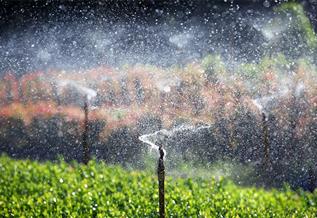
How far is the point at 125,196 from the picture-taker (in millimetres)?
5020

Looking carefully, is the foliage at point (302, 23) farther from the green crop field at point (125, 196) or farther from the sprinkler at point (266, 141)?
the green crop field at point (125, 196)

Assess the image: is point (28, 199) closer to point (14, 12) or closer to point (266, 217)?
point (266, 217)

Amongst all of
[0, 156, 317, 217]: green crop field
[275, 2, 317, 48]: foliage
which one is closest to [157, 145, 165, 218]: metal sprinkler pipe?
[0, 156, 317, 217]: green crop field

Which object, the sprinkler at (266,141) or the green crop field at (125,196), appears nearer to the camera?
the green crop field at (125,196)

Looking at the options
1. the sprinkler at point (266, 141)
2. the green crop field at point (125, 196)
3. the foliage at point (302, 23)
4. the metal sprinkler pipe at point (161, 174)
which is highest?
the metal sprinkler pipe at point (161, 174)

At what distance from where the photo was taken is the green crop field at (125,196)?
4668 mm

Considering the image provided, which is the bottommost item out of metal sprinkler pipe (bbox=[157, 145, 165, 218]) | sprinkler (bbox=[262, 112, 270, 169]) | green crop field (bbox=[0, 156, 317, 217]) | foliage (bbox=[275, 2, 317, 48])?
sprinkler (bbox=[262, 112, 270, 169])

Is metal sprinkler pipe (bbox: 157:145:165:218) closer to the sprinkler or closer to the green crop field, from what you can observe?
the green crop field

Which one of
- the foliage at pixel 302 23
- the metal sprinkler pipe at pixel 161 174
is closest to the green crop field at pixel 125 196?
the metal sprinkler pipe at pixel 161 174

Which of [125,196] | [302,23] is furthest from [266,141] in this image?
[302,23]

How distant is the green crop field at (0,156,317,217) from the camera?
→ 4668 mm

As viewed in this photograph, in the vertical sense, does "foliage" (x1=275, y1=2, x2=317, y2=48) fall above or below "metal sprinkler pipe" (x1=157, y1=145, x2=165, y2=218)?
below

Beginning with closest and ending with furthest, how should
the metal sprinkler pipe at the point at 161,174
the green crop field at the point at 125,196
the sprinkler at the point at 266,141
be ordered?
the metal sprinkler pipe at the point at 161,174
the green crop field at the point at 125,196
the sprinkler at the point at 266,141

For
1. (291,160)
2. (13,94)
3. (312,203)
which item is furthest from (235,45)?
(312,203)
